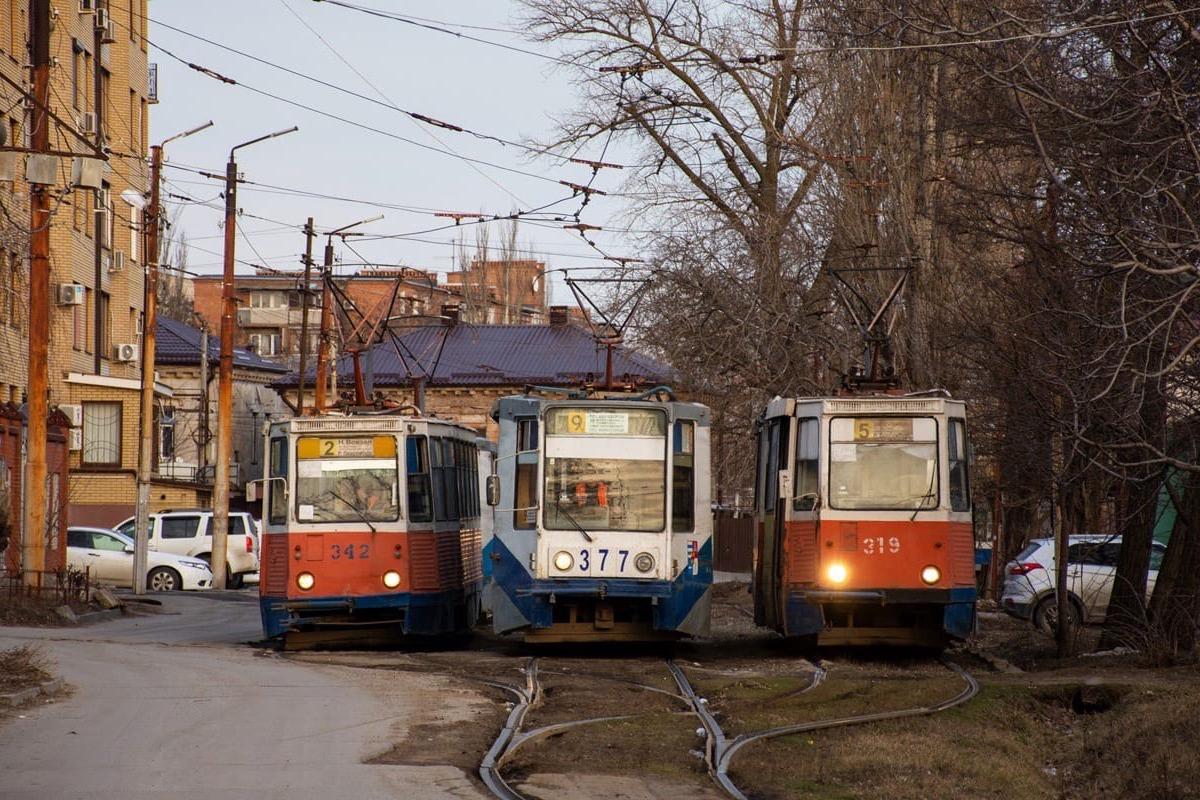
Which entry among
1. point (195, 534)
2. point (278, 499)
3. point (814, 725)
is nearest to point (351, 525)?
point (278, 499)

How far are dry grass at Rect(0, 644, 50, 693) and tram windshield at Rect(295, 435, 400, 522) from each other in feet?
14.4

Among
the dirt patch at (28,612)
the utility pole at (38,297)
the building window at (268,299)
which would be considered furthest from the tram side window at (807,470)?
the building window at (268,299)

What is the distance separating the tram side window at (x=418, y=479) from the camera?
20953 mm

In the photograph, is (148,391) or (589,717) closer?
(589,717)


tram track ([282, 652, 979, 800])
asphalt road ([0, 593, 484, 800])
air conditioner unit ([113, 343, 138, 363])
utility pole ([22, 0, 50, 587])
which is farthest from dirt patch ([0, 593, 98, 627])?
air conditioner unit ([113, 343, 138, 363])

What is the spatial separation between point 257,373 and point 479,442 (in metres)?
52.3

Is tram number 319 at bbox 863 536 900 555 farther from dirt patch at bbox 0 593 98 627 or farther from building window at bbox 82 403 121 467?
building window at bbox 82 403 121 467

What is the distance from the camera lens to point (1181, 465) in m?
14.2

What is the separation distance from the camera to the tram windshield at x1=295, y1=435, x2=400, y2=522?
20.7 m

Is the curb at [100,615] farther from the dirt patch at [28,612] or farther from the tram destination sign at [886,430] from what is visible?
the tram destination sign at [886,430]

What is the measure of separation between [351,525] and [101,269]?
32131 mm

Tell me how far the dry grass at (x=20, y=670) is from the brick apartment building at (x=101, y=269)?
25954 millimetres

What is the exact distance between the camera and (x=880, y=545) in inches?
730

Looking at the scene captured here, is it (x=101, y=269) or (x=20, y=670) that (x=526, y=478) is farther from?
(x=101, y=269)
